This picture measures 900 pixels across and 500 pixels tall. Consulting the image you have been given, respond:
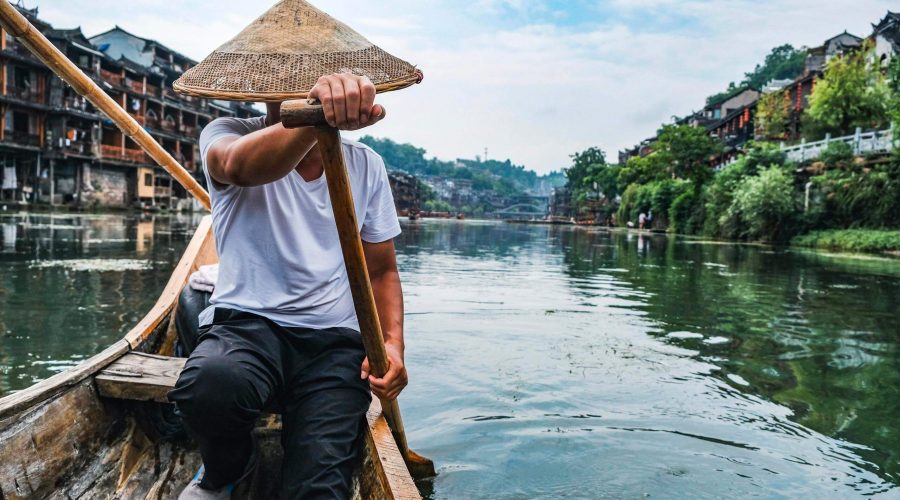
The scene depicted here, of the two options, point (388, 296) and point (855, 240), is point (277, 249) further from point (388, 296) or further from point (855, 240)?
point (855, 240)

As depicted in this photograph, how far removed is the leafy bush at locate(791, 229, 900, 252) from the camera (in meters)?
18.9

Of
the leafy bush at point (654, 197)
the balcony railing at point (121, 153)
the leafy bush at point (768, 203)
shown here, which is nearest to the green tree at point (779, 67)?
the leafy bush at point (654, 197)

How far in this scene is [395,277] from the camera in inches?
90.4

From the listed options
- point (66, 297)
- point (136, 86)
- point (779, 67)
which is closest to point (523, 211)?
point (779, 67)

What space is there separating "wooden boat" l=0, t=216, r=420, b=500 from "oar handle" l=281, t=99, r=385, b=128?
36.0 inches

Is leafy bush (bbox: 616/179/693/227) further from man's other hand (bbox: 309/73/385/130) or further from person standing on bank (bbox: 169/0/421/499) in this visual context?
man's other hand (bbox: 309/73/385/130)

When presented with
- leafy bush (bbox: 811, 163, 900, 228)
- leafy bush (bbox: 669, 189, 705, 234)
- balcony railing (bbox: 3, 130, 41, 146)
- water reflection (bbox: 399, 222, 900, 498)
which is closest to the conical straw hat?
water reflection (bbox: 399, 222, 900, 498)

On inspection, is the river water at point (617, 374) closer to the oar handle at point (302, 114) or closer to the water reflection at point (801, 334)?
the water reflection at point (801, 334)

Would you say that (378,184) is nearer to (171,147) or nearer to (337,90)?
(337,90)

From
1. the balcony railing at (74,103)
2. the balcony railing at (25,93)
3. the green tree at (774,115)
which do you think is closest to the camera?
the balcony railing at (25,93)

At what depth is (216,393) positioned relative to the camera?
1.67 meters

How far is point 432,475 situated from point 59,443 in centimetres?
159

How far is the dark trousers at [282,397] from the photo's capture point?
170 centimetres

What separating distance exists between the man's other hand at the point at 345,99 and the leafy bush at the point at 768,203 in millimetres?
25126
